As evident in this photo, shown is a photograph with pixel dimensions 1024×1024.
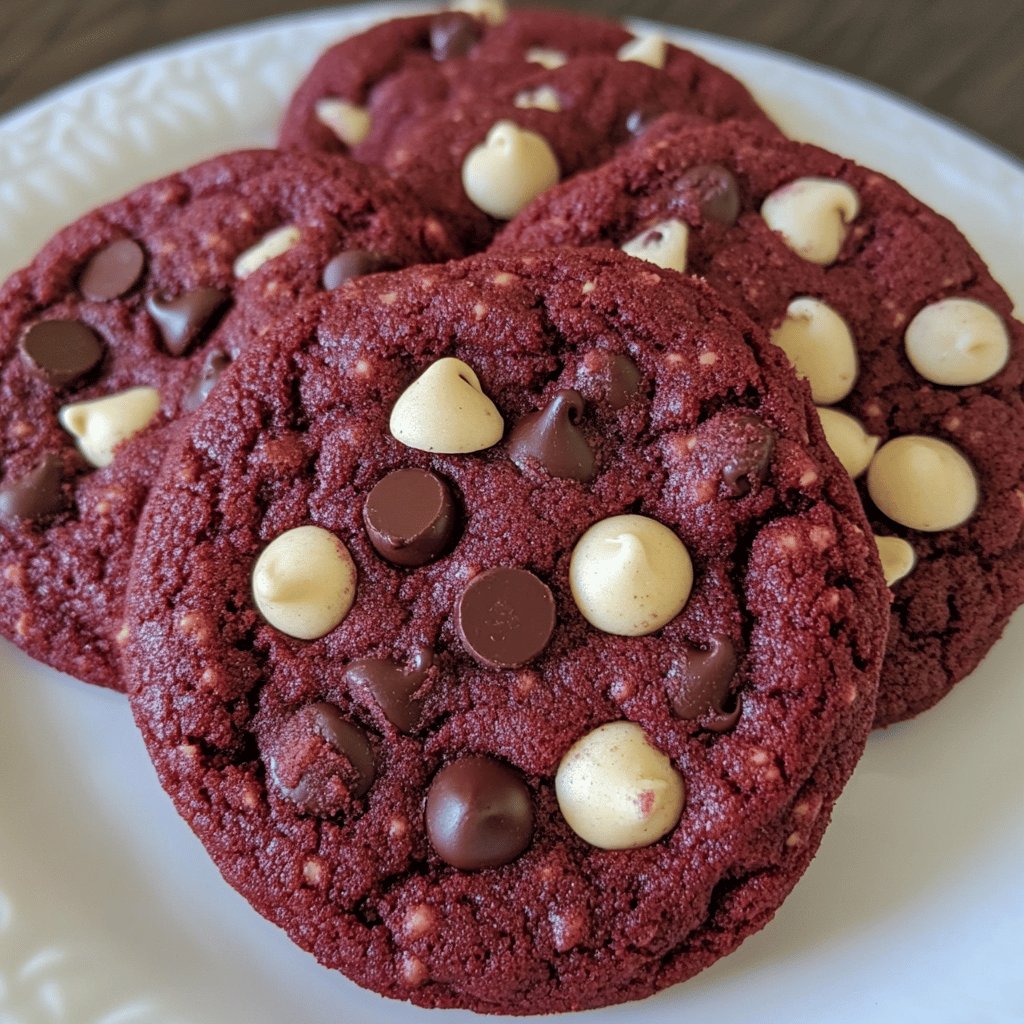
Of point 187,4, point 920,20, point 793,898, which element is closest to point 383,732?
point 793,898

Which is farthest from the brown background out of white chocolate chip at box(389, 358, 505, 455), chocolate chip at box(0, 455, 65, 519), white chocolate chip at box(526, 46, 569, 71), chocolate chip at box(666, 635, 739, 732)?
chocolate chip at box(666, 635, 739, 732)

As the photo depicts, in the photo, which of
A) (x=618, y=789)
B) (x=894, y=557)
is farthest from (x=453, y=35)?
(x=618, y=789)

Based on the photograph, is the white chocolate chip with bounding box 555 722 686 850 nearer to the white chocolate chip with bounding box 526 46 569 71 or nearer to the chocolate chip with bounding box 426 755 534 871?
the chocolate chip with bounding box 426 755 534 871

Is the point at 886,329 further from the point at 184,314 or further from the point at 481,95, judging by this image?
the point at 184,314

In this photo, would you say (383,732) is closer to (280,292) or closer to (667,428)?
(667,428)

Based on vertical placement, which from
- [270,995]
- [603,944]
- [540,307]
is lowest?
[270,995]
